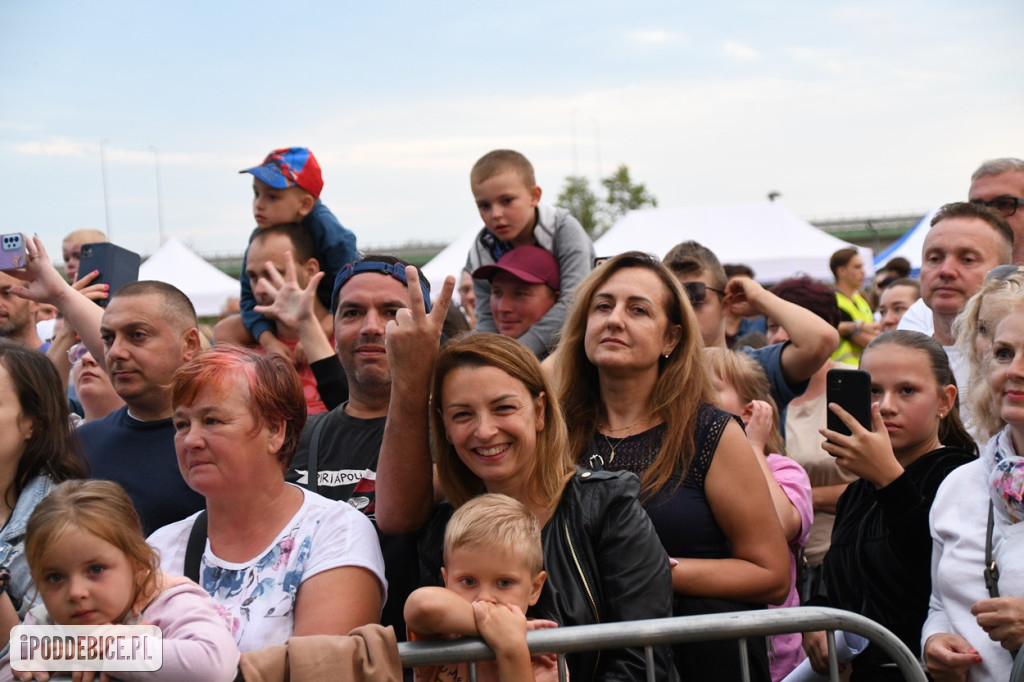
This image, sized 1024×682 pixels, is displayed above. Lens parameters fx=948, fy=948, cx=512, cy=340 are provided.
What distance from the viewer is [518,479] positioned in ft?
8.68

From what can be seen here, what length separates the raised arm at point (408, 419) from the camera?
8.71ft

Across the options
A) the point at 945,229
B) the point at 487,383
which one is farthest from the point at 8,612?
the point at 945,229

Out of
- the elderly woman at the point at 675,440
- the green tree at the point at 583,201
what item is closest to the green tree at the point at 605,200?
the green tree at the point at 583,201

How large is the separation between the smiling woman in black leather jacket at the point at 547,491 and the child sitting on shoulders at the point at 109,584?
25.5 inches

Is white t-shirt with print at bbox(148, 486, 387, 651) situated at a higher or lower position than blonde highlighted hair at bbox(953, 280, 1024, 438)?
lower

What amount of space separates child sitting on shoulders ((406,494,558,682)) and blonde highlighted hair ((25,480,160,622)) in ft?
2.09

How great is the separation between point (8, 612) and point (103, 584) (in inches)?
25.7

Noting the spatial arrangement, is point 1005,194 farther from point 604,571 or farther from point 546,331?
point 604,571

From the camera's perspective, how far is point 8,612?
262cm

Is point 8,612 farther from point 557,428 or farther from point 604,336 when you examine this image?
point 604,336

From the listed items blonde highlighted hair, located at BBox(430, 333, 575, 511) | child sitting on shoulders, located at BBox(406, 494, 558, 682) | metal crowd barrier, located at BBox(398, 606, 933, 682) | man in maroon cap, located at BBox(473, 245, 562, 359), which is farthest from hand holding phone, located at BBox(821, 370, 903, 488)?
man in maroon cap, located at BBox(473, 245, 562, 359)

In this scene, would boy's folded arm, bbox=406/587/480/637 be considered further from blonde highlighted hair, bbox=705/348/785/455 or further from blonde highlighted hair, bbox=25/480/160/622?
blonde highlighted hair, bbox=705/348/785/455

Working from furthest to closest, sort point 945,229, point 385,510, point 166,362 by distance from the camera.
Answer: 1. point 945,229
2. point 166,362
3. point 385,510

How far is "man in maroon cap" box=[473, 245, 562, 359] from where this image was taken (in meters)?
4.80
